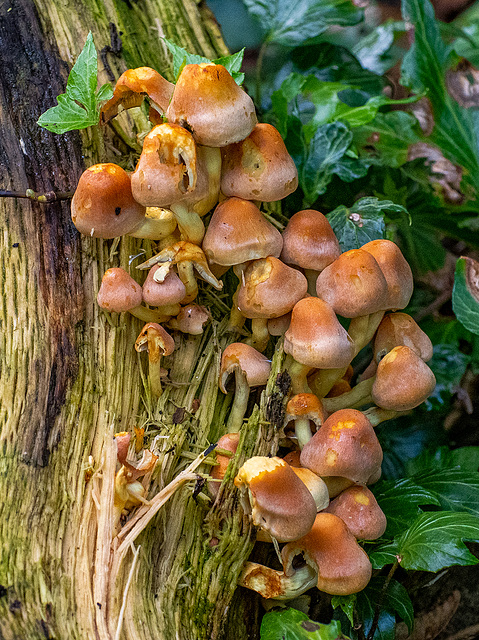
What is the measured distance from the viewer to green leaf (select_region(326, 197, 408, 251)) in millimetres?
2158

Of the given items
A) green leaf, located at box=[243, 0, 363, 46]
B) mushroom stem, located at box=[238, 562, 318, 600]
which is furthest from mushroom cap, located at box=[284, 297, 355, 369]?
green leaf, located at box=[243, 0, 363, 46]

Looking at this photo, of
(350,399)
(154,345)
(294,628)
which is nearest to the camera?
(294,628)

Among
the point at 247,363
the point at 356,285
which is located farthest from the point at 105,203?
the point at 356,285

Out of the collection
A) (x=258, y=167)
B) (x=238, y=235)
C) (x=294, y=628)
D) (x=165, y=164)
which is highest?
(x=165, y=164)

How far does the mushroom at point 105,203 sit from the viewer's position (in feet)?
5.22

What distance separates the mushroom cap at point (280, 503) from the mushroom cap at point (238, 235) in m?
0.68

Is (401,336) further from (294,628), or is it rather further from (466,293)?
(294,628)

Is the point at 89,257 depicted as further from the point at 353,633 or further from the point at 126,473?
the point at 353,633

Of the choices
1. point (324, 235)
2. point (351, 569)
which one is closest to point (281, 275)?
point (324, 235)

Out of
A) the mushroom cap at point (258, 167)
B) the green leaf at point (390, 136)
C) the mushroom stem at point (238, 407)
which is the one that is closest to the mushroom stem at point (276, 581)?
A: the mushroom stem at point (238, 407)

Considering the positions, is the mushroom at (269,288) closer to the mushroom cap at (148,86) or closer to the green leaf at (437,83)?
the mushroom cap at (148,86)

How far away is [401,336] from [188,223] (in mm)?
841

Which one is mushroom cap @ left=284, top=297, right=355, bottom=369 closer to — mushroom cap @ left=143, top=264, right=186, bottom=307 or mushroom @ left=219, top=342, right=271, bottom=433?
mushroom @ left=219, top=342, right=271, bottom=433

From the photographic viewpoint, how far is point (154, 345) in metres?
1.78
